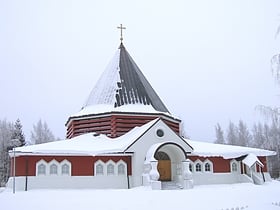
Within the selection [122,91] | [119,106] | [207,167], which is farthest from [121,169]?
[122,91]

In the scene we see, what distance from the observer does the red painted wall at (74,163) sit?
21516mm

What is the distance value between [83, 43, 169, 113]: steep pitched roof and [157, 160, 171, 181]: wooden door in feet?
15.5

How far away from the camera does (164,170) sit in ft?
79.2

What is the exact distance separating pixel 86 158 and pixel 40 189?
3301 mm

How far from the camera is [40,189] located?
2123cm

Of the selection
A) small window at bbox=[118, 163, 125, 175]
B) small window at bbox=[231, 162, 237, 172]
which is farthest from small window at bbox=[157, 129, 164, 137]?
small window at bbox=[231, 162, 237, 172]

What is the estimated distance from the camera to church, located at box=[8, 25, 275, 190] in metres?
21.9

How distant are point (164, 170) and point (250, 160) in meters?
6.51

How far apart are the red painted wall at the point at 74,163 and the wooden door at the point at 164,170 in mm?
2295

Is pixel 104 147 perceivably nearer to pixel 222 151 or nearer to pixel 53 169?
pixel 53 169

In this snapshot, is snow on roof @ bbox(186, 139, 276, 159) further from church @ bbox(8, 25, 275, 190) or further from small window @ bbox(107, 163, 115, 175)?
small window @ bbox(107, 163, 115, 175)

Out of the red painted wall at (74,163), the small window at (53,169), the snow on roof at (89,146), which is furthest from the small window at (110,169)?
the small window at (53,169)

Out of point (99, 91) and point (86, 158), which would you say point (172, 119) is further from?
point (86, 158)

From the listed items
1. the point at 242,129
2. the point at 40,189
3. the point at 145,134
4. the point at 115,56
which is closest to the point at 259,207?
the point at 145,134
